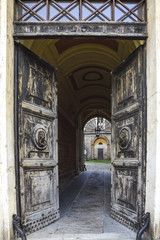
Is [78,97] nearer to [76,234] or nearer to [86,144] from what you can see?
[76,234]

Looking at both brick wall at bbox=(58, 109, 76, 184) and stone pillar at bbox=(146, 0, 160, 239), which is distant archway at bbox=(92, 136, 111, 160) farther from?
stone pillar at bbox=(146, 0, 160, 239)

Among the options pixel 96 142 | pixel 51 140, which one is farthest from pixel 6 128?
pixel 96 142

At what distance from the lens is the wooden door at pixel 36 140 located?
12.6 feet

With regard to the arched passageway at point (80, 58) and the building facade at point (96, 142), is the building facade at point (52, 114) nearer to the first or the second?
the arched passageway at point (80, 58)

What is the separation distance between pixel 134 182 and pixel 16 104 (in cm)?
251

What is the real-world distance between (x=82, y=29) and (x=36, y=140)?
218 centimetres

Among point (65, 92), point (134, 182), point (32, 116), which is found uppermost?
point (65, 92)

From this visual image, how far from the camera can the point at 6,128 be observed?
11.3 feet

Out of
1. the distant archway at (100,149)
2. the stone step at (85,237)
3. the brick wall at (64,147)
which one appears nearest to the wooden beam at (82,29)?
the stone step at (85,237)

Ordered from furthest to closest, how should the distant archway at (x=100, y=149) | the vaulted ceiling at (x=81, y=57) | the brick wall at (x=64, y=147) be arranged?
the distant archway at (x=100, y=149), the brick wall at (x=64, y=147), the vaulted ceiling at (x=81, y=57)

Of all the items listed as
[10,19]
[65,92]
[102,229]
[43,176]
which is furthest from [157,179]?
[65,92]

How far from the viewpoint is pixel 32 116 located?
13.7ft

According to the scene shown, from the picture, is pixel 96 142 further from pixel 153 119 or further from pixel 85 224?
pixel 153 119

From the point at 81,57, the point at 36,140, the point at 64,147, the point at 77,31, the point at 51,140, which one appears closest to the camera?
the point at 77,31
